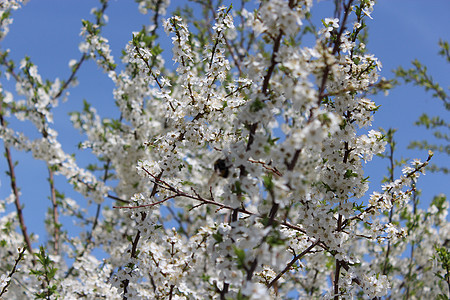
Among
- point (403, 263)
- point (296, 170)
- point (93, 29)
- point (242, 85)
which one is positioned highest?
point (93, 29)

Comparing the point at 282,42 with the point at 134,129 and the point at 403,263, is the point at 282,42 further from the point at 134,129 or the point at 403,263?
the point at 403,263

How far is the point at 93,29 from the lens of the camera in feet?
21.6

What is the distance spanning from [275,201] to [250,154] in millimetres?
321

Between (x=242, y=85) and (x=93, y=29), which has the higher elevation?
(x=93, y=29)

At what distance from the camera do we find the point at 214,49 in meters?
3.61

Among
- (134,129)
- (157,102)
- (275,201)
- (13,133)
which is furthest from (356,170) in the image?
(13,133)

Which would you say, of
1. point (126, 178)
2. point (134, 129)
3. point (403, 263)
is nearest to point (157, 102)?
point (134, 129)

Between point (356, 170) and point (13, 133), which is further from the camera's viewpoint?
point (13, 133)

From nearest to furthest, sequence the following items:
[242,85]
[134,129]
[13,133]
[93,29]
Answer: [242,85] → [93,29] → [134,129] → [13,133]

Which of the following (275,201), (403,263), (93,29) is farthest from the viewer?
(403,263)

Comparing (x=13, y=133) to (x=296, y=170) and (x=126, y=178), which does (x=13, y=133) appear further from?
(x=296, y=170)

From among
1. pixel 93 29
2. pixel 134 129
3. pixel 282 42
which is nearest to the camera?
pixel 282 42

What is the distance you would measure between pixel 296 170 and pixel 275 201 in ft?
0.66

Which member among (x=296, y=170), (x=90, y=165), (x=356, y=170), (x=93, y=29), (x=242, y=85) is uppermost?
(x=93, y=29)
